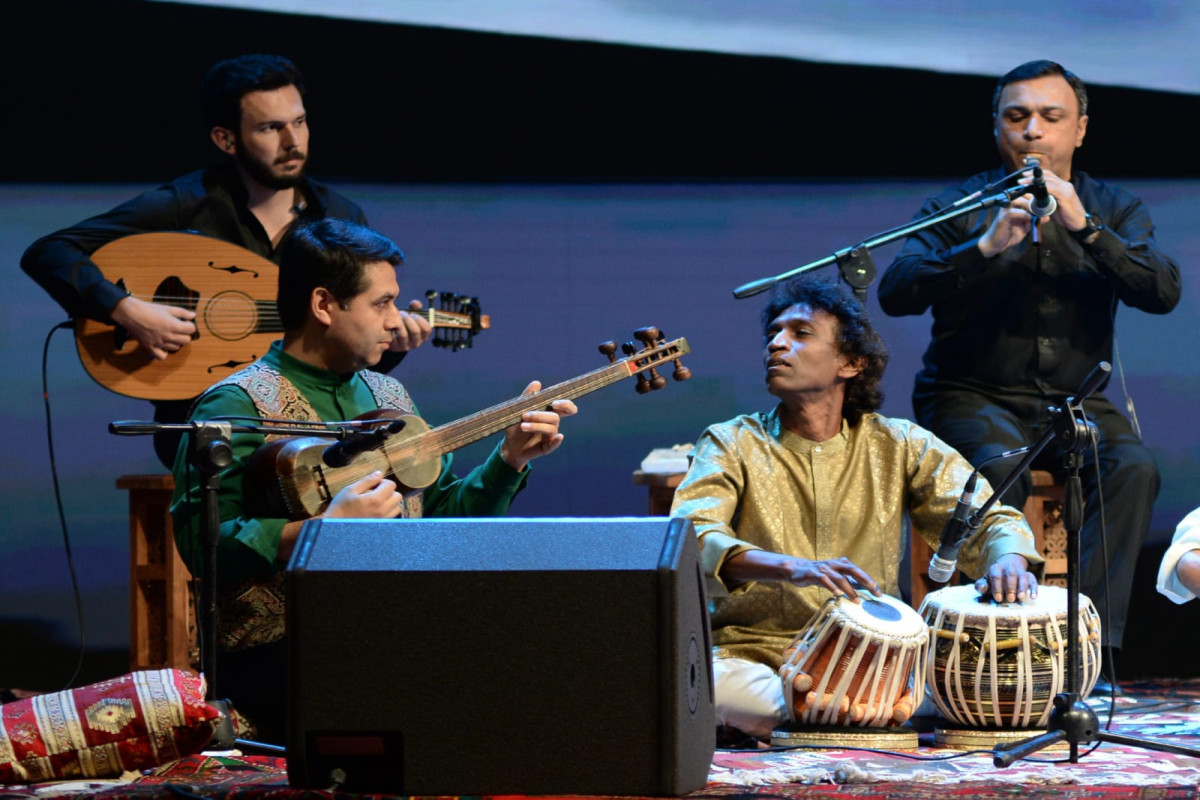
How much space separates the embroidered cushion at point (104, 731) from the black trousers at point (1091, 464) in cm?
253

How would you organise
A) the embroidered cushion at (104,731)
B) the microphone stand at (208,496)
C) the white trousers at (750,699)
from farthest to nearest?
the white trousers at (750,699) < the microphone stand at (208,496) < the embroidered cushion at (104,731)

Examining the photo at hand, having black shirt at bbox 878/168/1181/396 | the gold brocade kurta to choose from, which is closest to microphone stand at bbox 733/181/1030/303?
black shirt at bbox 878/168/1181/396

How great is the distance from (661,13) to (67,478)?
108 inches

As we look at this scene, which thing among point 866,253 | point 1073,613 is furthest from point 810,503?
point 1073,613

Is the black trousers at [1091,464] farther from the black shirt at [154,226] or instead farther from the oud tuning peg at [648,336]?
the black shirt at [154,226]

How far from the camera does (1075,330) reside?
183 inches

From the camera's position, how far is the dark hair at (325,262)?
3.36m

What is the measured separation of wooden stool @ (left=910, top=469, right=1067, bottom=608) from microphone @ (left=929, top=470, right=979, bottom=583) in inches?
51.4

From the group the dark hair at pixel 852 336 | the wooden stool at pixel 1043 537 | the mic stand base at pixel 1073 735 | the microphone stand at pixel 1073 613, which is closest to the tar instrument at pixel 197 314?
the dark hair at pixel 852 336

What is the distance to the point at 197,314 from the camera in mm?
4395

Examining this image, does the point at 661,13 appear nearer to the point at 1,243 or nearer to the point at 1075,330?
the point at 1075,330

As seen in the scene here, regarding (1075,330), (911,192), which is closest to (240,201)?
(911,192)

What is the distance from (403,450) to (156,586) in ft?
Answer: 5.69

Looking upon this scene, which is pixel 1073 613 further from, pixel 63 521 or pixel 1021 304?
pixel 63 521
